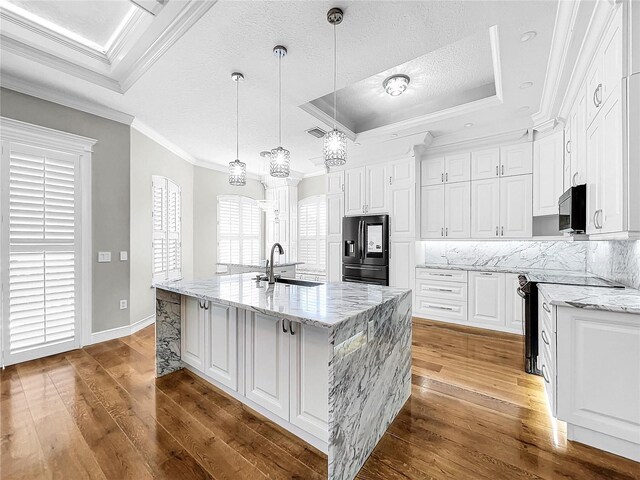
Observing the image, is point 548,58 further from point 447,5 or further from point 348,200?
point 348,200

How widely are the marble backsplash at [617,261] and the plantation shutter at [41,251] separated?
5.29 metres

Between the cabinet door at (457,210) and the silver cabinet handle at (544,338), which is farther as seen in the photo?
the cabinet door at (457,210)

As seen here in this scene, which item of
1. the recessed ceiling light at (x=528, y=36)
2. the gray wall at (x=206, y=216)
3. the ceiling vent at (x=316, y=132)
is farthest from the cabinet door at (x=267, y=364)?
the gray wall at (x=206, y=216)

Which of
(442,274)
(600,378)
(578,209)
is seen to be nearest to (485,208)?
(442,274)

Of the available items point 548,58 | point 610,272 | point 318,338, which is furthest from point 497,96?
point 318,338

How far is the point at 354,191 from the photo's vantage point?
16.0 ft

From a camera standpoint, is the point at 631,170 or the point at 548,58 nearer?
the point at 631,170

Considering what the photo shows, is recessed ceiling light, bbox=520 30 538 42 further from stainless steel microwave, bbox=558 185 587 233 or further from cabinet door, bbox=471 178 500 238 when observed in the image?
cabinet door, bbox=471 178 500 238

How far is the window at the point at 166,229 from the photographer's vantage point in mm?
4289

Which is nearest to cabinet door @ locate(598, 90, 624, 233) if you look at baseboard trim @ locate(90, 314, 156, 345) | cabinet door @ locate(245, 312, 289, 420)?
cabinet door @ locate(245, 312, 289, 420)

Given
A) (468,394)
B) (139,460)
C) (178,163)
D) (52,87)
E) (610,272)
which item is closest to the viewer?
(139,460)

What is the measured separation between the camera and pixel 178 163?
4.91m

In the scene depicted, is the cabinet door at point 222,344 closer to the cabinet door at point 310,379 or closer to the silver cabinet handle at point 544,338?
the cabinet door at point 310,379

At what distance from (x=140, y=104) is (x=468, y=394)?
14.5 feet
